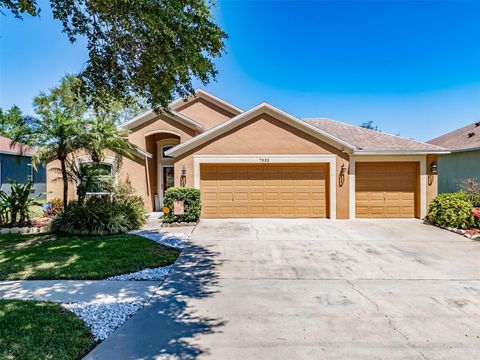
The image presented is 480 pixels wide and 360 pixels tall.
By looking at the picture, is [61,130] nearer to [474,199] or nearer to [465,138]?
[474,199]

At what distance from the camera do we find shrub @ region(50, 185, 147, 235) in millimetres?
9422

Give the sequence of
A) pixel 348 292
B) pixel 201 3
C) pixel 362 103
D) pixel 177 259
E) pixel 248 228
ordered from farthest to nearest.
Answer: pixel 362 103 → pixel 248 228 → pixel 177 259 → pixel 201 3 → pixel 348 292

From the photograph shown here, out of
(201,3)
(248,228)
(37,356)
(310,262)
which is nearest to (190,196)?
(248,228)

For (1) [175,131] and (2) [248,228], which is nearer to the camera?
(2) [248,228]

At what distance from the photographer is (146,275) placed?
574cm

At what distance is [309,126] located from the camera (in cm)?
1227

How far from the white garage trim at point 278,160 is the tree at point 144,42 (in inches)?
172

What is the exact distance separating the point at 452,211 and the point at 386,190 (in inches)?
107

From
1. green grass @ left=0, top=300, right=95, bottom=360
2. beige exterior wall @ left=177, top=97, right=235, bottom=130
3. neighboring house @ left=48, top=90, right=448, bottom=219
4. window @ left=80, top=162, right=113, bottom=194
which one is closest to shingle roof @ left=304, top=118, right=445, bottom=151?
neighboring house @ left=48, top=90, right=448, bottom=219

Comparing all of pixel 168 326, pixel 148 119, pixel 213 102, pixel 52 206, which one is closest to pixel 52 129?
pixel 52 206

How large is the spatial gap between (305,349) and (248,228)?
285 inches

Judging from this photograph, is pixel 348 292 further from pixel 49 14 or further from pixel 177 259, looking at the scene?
pixel 49 14

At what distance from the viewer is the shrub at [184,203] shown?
1106 cm

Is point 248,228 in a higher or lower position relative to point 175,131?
Result: lower
